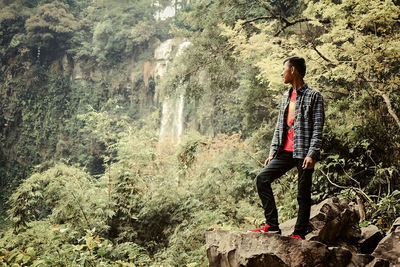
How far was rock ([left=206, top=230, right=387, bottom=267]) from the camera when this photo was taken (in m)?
2.23

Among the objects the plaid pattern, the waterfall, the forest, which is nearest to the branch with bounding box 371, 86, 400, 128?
the forest

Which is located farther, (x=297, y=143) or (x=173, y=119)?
(x=173, y=119)

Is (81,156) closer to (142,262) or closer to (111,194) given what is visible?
(111,194)

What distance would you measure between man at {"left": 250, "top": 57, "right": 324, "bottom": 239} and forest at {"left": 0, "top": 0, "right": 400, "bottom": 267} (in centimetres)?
137

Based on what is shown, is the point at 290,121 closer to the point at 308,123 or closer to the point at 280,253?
the point at 308,123

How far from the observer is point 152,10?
25.8m

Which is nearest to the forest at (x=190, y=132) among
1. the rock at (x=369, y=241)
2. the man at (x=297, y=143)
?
the rock at (x=369, y=241)

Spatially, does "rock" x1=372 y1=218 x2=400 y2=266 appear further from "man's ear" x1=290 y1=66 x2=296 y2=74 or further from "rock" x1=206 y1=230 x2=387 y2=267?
"man's ear" x1=290 y1=66 x2=296 y2=74

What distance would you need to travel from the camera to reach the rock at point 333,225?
280 cm

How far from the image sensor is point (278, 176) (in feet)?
8.43

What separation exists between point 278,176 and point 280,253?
25.9 inches

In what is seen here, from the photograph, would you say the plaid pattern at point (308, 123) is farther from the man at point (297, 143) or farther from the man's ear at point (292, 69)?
the man's ear at point (292, 69)

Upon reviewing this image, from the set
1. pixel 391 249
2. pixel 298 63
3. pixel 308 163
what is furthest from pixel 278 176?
pixel 391 249

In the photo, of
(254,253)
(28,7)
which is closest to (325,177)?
(254,253)
